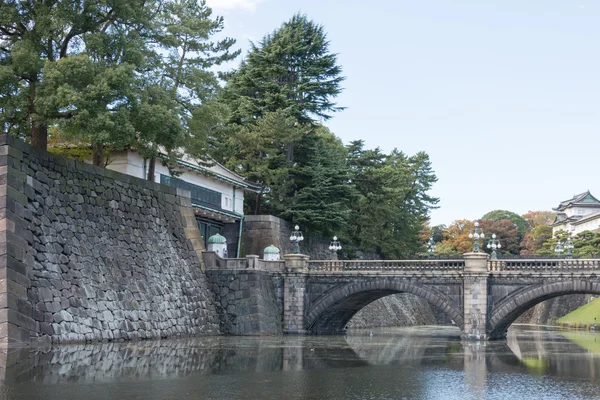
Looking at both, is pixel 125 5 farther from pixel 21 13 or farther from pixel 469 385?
pixel 469 385

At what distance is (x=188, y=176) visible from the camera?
51188mm

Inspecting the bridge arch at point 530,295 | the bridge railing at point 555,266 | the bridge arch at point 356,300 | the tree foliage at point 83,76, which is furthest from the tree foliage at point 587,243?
the tree foliage at point 83,76

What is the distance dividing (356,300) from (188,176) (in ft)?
42.4

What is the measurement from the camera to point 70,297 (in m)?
32.1

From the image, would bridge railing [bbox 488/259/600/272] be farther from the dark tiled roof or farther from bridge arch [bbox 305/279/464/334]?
the dark tiled roof

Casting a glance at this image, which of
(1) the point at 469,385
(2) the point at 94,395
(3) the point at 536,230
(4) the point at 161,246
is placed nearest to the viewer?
(2) the point at 94,395

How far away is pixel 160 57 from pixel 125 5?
6.96 metres

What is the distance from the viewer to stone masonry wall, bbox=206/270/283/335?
147 feet

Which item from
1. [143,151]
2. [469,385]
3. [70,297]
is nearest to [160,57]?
[143,151]

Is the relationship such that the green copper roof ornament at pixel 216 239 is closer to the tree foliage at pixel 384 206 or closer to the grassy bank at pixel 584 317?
the tree foliage at pixel 384 206

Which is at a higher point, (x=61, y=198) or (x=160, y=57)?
(x=160, y=57)

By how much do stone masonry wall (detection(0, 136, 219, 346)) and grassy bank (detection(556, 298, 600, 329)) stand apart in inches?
1500

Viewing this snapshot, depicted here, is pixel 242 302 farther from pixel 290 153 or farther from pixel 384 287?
pixel 290 153

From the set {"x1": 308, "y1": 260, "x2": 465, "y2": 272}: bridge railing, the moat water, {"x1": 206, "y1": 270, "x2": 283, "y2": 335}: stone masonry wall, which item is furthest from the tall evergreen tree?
the moat water
